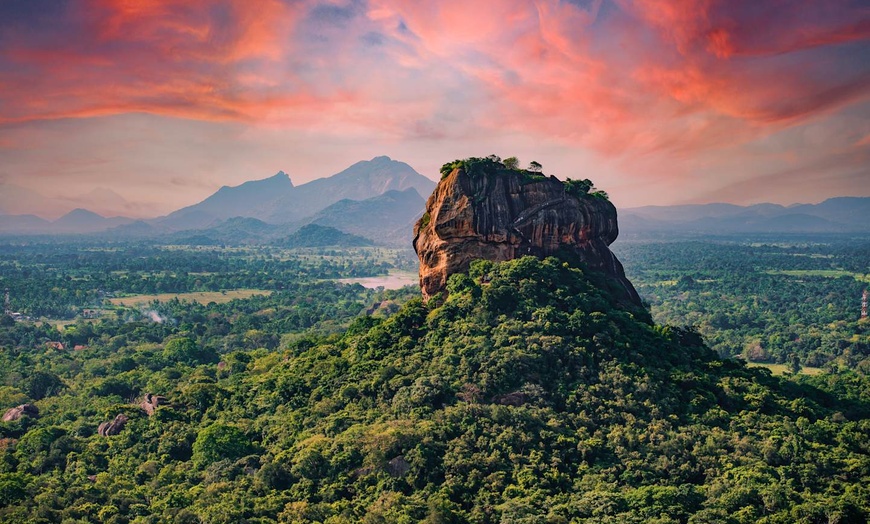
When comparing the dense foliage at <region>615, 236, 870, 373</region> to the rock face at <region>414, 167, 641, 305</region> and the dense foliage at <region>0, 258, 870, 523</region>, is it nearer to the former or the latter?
the dense foliage at <region>0, 258, 870, 523</region>

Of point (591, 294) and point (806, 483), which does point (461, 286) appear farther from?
point (806, 483)

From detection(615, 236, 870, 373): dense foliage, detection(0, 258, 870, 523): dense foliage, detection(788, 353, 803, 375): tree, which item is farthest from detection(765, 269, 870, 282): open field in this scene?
detection(0, 258, 870, 523): dense foliage

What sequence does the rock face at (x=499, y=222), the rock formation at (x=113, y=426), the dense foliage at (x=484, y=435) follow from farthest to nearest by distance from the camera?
the rock face at (x=499, y=222), the rock formation at (x=113, y=426), the dense foliage at (x=484, y=435)

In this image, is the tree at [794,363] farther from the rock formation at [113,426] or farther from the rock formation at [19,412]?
the rock formation at [19,412]

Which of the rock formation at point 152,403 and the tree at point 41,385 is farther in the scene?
the tree at point 41,385

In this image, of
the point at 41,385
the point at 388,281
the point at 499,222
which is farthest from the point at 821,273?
the point at 41,385

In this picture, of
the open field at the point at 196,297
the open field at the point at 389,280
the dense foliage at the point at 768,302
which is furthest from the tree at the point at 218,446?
the open field at the point at 389,280
